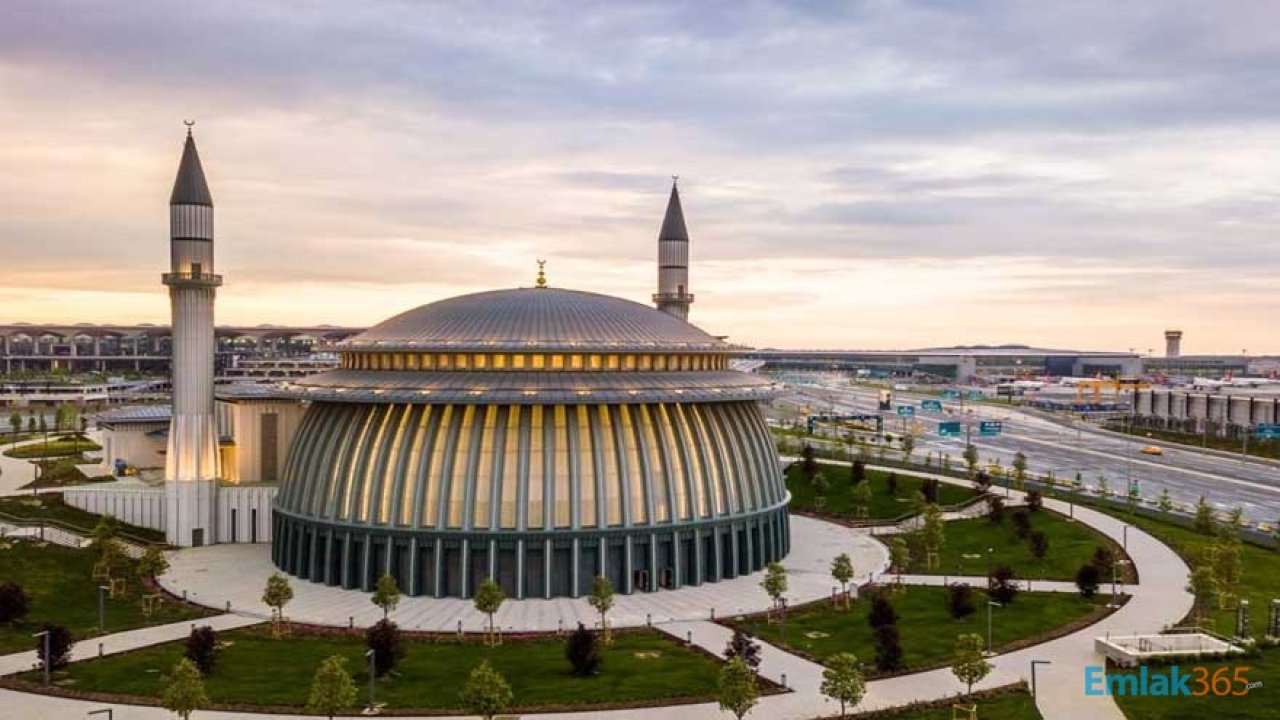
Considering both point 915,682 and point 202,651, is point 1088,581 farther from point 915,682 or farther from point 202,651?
point 202,651

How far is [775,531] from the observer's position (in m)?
77.3

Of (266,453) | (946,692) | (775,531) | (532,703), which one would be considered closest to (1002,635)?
(946,692)

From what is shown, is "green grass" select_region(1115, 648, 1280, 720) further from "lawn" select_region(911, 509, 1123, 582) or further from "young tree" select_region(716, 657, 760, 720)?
"lawn" select_region(911, 509, 1123, 582)

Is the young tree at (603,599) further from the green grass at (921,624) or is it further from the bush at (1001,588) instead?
the bush at (1001,588)

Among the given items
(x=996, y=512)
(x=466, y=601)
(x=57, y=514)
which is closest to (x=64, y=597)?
(x=57, y=514)

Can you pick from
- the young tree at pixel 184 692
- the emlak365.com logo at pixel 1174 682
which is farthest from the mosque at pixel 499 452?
the emlak365.com logo at pixel 1174 682

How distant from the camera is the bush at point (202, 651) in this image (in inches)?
1914

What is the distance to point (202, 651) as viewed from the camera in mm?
48750

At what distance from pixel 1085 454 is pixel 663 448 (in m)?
102

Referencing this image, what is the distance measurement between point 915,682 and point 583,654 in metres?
16.6

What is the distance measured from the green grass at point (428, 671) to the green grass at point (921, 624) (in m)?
7.46

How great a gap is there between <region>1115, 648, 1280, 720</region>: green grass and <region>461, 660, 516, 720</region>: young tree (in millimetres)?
27854

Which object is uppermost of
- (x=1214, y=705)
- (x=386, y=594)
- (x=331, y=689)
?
(x=331, y=689)

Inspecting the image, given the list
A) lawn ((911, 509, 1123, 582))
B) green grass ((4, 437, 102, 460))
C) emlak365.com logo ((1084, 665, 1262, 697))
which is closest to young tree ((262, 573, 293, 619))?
emlak365.com logo ((1084, 665, 1262, 697))
